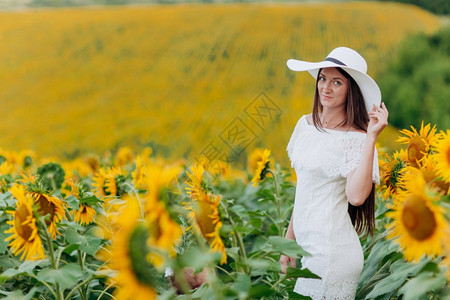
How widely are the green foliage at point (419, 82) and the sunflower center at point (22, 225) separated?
13129 millimetres

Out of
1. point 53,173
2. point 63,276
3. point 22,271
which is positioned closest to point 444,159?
point 63,276

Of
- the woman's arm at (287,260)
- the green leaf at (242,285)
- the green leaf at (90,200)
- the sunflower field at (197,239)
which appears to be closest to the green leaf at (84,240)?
the sunflower field at (197,239)

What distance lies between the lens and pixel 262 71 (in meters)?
18.1

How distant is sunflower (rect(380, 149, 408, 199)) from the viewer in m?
1.70

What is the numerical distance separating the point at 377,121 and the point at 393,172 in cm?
23

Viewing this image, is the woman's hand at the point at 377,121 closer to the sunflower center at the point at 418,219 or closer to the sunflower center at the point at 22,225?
the sunflower center at the point at 418,219

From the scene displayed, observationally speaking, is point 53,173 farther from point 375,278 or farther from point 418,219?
point 418,219

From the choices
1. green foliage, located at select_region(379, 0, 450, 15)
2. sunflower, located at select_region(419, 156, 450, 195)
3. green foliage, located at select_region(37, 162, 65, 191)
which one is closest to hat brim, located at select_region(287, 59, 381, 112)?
sunflower, located at select_region(419, 156, 450, 195)

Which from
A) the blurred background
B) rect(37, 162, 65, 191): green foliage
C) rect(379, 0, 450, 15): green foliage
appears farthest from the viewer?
rect(379, 0, 450, 15): green foliage

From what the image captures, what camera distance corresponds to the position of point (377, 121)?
61.4 inches

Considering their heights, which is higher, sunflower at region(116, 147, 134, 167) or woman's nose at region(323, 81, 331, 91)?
woman's nose at region(323, 81, 331, 91)

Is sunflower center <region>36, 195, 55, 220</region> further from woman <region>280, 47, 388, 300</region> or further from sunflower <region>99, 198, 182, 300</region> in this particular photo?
woman <region>280, 47, 388, 300</region>

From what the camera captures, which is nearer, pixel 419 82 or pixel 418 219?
pixel 418 219

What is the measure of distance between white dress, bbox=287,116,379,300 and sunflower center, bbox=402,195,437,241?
0.49 m
